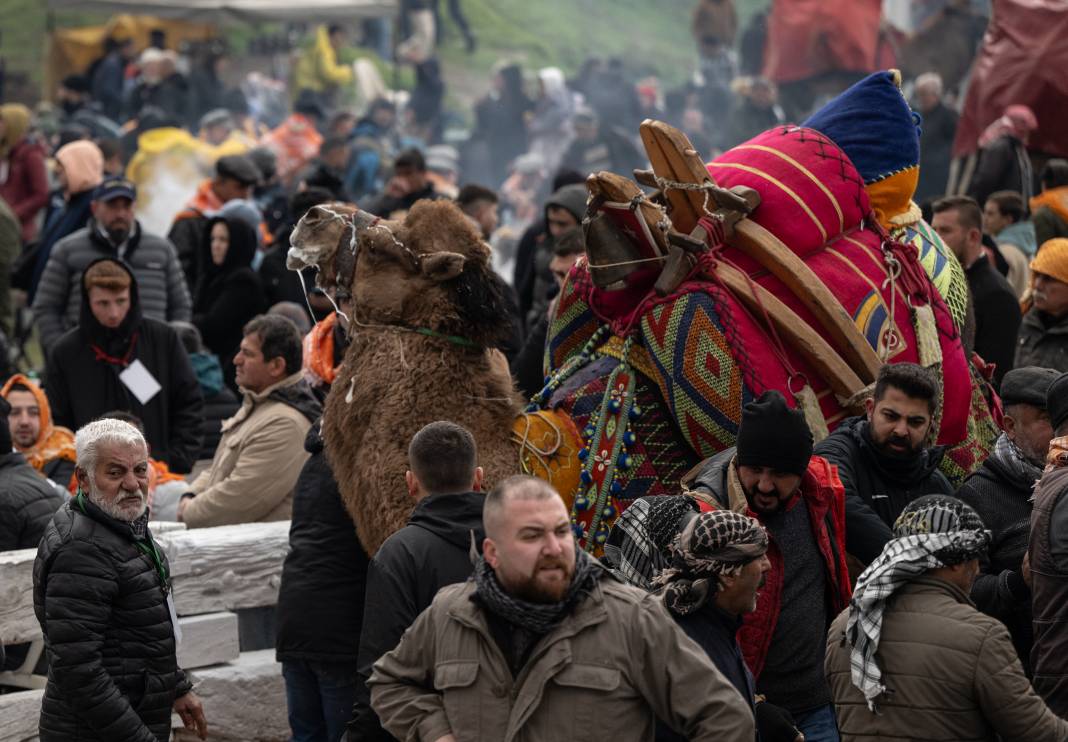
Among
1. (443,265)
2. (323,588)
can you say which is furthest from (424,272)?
(323,588)

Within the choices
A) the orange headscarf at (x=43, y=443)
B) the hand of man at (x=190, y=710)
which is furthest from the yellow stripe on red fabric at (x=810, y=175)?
the orange headscarf at (x=43, y=443)

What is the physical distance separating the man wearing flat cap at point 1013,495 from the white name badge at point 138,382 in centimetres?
455

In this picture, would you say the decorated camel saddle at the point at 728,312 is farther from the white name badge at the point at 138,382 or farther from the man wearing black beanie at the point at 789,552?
the white name badge at the point at 138,382

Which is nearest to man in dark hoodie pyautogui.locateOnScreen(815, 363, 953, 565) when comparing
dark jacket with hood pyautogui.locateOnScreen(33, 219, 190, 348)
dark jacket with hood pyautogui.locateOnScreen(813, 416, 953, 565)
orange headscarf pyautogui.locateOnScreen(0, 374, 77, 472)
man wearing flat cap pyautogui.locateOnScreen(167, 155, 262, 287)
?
dark jacket with hood pyautogui.locateOnScreen(813, 416, 953, 565)

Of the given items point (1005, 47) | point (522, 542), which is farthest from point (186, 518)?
point (1005, 47)

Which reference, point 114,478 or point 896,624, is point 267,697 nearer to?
point 114,478

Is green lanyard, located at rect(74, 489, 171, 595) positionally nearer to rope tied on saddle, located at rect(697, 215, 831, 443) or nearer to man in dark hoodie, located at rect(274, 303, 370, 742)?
man in dark hoodie, located at rect(274, 303, 370, 742)

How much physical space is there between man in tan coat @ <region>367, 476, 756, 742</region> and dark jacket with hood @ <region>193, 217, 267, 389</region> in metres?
7.09

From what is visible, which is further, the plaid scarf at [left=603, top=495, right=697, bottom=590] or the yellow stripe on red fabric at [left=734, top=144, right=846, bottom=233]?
the yellow stripe on red fabric at [left=734, top=144, right=846, bottom=233]

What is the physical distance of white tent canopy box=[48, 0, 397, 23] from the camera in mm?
21062

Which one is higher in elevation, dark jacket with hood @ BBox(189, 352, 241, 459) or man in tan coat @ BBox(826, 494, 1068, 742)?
man in tan coat @ BBox(826, 494, 1068, 742)

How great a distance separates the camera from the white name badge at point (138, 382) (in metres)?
9.07

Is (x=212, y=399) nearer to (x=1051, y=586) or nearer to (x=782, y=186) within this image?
(x=782, y=186)

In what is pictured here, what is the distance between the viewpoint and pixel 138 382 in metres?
9.08
